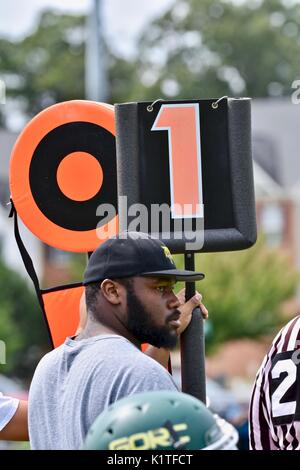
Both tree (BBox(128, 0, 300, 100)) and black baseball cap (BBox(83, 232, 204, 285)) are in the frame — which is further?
tree (BBox(128, 0, 300, 100))

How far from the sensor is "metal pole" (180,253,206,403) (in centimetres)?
412

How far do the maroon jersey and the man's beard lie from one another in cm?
47

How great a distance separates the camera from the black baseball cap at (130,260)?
11.6ft

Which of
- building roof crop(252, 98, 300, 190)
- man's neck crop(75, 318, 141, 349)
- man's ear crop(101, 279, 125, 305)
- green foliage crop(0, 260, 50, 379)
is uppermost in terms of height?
building roof crop(252, 98, 300, 190)

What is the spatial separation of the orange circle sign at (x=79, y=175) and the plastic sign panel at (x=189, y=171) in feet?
1.77

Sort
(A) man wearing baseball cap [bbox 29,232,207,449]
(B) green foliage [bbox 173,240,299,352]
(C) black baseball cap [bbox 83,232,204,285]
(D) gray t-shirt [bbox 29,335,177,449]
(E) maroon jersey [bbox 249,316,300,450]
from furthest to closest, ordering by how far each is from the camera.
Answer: (B) green foliage [bbox 173,240,299,352]
(E) maroon jersey [bbox 249,316,300,450]
(C) black baseball cap [bbox 83,232,204,285]
(A) man wearing baseball cap [bbox 29,232,207,449]
(D) gray t-shirt [bbox 29,335,177,449]

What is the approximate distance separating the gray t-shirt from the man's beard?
0.33 feet

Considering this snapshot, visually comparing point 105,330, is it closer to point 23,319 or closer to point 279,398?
point 279,398

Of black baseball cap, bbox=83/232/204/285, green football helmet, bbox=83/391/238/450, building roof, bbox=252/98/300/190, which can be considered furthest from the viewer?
building roof, bbox=252/98/300/190

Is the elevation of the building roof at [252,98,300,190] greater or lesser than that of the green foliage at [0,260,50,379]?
greater

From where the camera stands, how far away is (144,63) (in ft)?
224

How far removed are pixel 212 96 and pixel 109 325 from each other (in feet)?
180

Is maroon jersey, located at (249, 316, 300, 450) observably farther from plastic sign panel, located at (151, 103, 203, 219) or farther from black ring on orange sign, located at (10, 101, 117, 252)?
black ring on orange sign, located at (10, 101, 117, 252)

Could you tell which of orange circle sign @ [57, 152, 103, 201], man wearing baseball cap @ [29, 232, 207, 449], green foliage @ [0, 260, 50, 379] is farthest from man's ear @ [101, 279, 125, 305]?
green foliage @ [0, 260, 50, 379]
